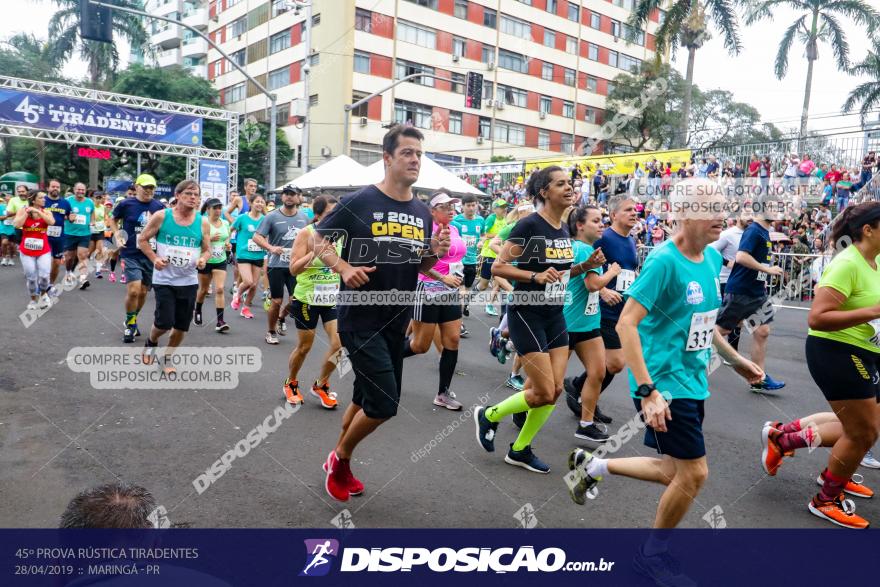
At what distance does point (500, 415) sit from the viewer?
477cm

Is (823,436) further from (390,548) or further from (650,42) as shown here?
(650,42)

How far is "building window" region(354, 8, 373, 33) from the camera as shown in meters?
38.9

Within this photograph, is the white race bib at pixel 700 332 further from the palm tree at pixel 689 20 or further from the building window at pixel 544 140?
the building window at pixel 544 140

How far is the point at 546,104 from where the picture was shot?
163 ft

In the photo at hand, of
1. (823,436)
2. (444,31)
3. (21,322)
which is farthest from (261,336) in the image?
(444,31)

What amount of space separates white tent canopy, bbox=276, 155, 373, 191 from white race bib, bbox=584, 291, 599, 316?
11.0 meters

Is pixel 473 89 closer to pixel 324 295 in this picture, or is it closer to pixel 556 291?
pixel 324 295

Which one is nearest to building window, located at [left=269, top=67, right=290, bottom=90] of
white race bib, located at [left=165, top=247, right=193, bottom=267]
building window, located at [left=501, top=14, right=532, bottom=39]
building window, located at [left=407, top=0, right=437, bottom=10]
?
building window, located at [left=407, top=0, right=437, bottom=10]

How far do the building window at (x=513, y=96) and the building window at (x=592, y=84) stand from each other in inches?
269

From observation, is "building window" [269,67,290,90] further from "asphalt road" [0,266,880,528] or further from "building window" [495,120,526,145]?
"asphalt road" [0,266,880,528]

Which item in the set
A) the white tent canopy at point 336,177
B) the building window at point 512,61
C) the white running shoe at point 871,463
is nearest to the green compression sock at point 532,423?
the white running shoe at point 871,463

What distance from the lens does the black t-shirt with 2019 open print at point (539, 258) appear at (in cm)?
450

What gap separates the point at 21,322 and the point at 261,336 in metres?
3.15

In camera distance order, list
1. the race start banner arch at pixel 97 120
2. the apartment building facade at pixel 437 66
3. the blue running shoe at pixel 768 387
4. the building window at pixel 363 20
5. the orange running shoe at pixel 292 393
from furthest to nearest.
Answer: the apartment building facade at pixel 437 66 < the building window at pixel 363 20 < the race start banner arch at pixel 97 120 < the blue running shoe at pixel 768 387 < the orange running shoe at pixel 292 393
